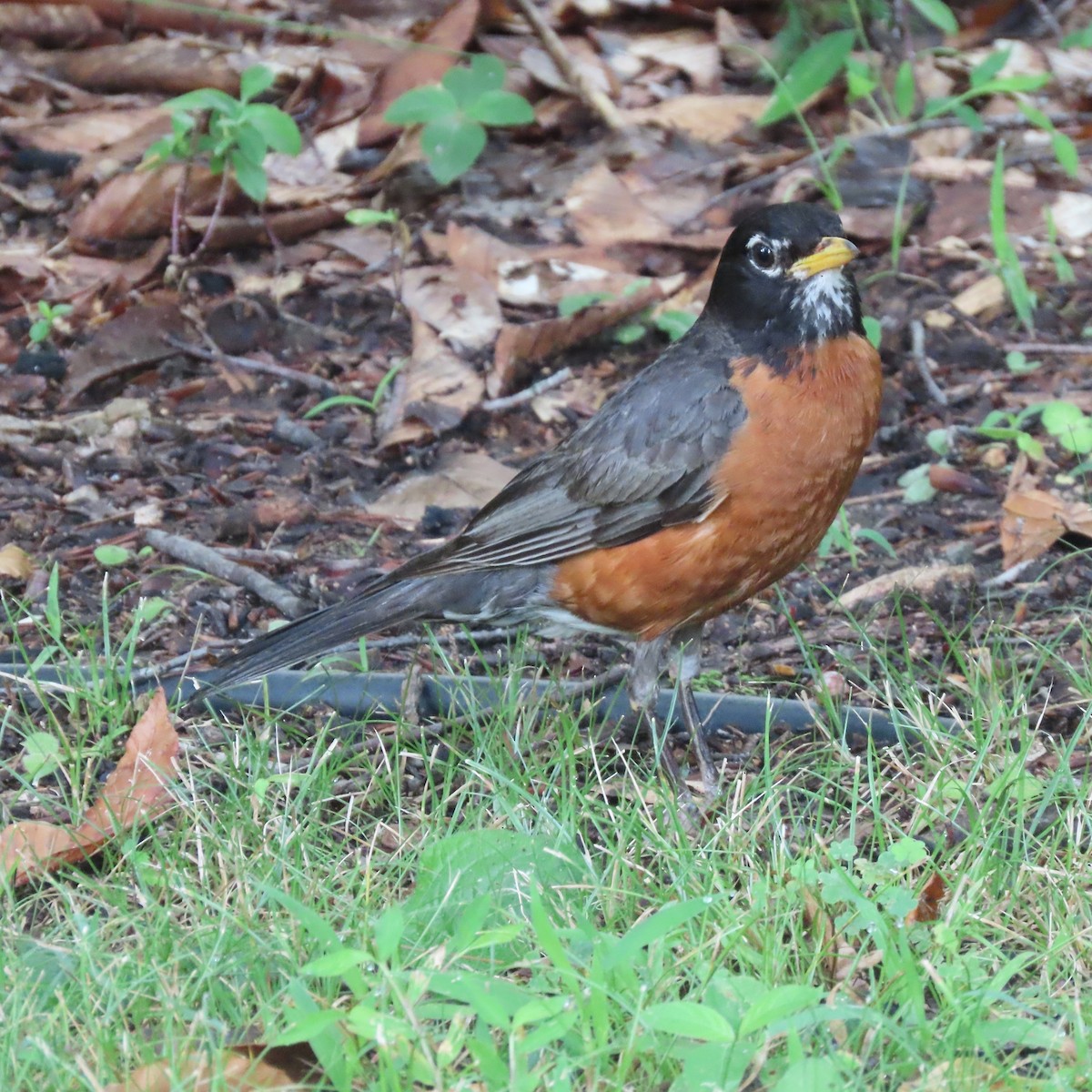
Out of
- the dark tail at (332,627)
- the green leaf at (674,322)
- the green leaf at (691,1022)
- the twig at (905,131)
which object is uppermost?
the green leaf at (691,1022)

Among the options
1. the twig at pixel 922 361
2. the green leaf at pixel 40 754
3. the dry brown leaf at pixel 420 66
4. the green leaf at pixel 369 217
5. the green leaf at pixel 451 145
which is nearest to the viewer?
the green leaf at pixel 40 754

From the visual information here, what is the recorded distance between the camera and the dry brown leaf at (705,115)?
20.9 feet

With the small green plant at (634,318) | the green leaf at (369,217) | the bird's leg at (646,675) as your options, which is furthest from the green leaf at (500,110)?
the bird's leg at (646,675)

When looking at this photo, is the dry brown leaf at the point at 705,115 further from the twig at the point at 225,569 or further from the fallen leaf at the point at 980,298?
the twig at the point at 225,569

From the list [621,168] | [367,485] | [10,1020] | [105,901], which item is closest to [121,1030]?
[10,1020]

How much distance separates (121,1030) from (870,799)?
1.53 meters

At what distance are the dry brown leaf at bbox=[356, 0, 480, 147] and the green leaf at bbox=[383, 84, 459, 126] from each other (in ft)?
1.90

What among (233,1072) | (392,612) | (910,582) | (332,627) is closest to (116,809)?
(332,627)

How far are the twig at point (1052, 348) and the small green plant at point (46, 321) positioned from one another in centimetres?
326

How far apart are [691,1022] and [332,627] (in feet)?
5.71

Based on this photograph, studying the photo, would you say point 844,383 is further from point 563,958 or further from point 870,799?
point 563,958

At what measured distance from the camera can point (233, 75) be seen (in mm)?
6301

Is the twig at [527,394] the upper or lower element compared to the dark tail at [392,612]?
lower

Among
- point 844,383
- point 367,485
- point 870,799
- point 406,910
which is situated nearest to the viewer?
point 406,910
